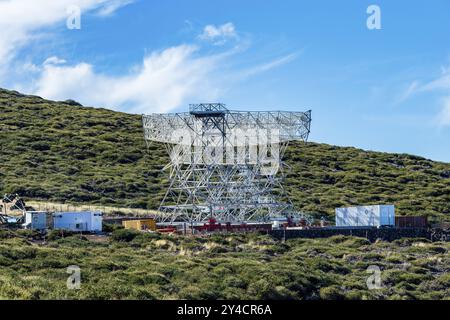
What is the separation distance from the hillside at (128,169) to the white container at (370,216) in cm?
1392

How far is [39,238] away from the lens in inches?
1821

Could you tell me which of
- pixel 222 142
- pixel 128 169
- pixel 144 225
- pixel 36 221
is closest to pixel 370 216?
pixel 222 142

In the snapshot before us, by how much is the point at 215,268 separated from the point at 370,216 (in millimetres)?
25777

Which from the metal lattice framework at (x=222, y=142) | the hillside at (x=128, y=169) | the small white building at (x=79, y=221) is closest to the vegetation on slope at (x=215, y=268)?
the small white building at (x=79, y=221)

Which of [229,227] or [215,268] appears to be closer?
[215,268]

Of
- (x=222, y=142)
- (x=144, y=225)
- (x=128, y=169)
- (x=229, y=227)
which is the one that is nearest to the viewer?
(x=229, y=227)

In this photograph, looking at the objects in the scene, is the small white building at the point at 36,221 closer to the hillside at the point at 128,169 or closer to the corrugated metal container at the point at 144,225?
the corrugated metal container at the point at 144,225

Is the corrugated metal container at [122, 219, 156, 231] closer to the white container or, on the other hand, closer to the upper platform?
the upper platform

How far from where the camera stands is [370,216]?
2320 inches

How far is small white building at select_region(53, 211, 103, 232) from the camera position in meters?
51.8

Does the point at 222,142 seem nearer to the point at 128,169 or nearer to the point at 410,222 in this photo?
the point at 410,222

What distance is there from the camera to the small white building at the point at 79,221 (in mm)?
51812

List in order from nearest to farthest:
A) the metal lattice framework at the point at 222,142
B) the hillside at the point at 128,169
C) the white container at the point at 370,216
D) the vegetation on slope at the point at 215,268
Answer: the vegetation on slope at the point at 215,268
the white container at the point at 370,216
the metal lattice framework at the point at 222,142
the hillside at the point at 128,169
